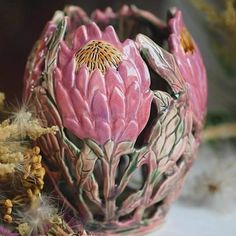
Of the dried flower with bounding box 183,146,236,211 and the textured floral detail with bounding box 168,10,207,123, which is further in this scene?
the dried flower with bounding box 183,146,236,211

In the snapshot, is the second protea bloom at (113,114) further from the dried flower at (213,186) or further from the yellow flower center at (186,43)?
the dried flower at (213,186)

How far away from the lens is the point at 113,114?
0.58 meters

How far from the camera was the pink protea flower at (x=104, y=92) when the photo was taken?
573mm

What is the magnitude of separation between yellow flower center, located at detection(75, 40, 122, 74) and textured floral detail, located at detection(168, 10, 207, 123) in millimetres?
62

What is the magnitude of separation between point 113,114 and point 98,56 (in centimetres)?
5

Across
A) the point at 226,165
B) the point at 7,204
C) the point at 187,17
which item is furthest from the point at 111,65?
the point at 187,17

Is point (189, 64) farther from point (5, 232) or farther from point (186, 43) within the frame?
point (5, 232)

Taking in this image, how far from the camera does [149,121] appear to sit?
0.60 m

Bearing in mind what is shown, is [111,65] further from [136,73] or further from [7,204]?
[7,204]

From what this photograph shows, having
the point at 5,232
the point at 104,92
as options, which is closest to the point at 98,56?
the point at 104,92

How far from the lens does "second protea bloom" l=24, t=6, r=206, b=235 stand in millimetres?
577

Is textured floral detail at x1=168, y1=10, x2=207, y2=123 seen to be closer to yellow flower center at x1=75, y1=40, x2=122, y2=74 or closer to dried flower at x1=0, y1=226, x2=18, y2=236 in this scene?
yellow flower center at x1=75, y1=40, x2=122, y2=74

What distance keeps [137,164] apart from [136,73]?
0.08 meters

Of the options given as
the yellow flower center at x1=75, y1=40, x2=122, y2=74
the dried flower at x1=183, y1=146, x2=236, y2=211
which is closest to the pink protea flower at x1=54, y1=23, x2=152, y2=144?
the yellow flower center at x1=75, y1=40, x2=122, y2=74
